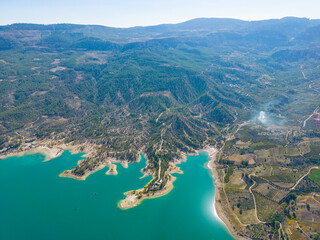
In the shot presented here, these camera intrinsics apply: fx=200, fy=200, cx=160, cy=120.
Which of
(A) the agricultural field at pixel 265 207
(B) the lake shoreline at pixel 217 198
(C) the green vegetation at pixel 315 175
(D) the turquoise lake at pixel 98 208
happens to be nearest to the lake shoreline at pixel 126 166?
(B) the lake shoreline at pixel 217 198

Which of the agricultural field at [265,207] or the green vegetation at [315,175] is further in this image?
the green vegetation at [315,175]

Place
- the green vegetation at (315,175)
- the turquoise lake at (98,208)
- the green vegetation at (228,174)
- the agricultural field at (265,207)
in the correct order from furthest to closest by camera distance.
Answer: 1. the green vegetation at (228,174)
2. the green vegetation at (315,175)
3. the agricultural field at (265,207)
4. the turquoise lake at (98,208)

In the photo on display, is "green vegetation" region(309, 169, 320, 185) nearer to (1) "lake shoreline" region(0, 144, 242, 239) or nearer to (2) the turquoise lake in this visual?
(1) "lake shoreline" region(0, 144, 242, 239)

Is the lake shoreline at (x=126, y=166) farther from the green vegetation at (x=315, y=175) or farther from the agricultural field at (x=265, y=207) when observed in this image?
the green vegetation at (x=315, y=175)

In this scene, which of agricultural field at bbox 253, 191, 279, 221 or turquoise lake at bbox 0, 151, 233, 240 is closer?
turquoise lake at bbox 0, 151, 233, 240

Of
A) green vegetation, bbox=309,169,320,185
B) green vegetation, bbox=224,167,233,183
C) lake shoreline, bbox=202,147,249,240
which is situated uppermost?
green vegetation, bbox=309,169,320,185

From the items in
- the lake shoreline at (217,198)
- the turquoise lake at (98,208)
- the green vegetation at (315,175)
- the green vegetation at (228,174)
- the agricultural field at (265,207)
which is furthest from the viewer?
the green vegetation at (228,174)

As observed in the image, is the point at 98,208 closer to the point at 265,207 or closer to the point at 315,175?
the point at 265,207

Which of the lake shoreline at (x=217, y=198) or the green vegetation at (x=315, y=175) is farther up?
the green vegetation at (x=315, y=175)

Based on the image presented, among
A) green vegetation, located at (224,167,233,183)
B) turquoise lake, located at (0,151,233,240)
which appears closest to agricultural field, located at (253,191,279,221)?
green vegetation, located at (224,167,233,183)
